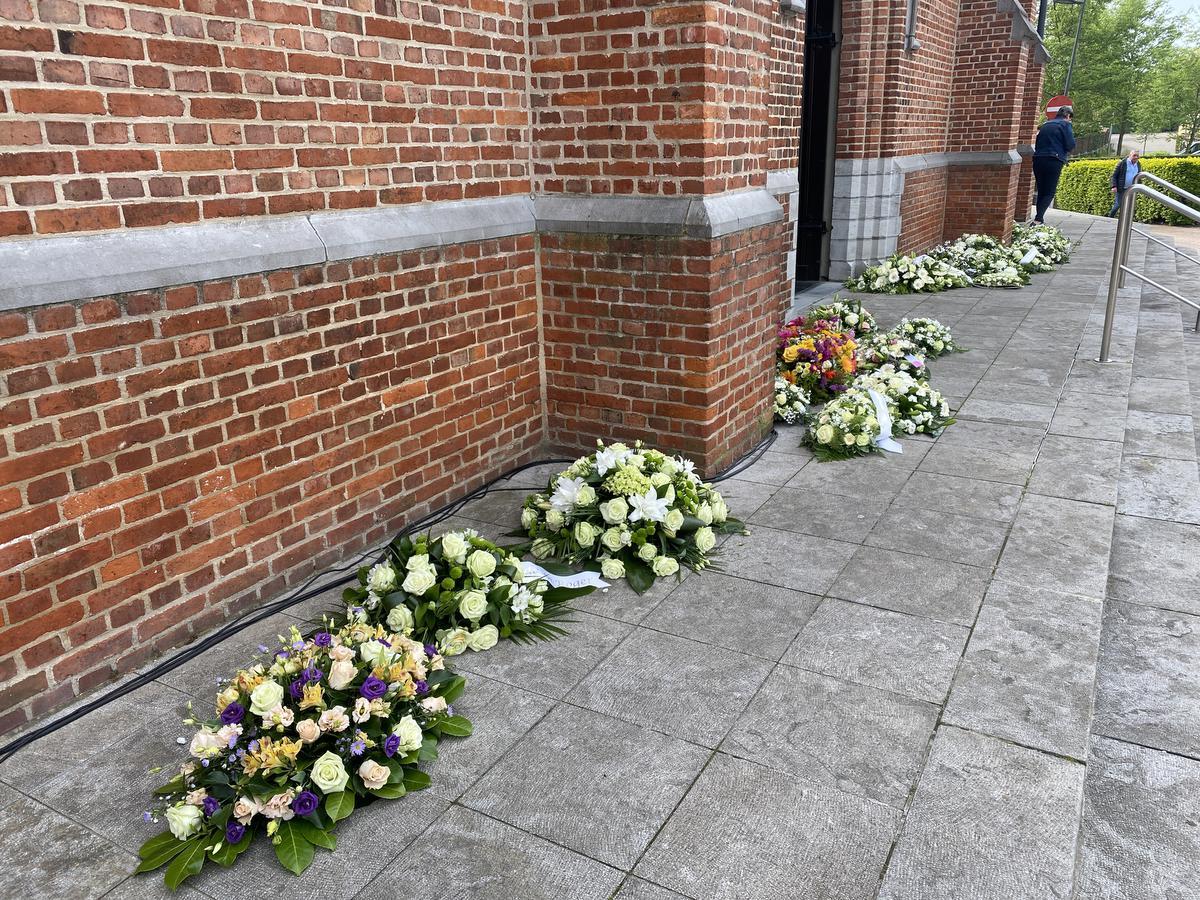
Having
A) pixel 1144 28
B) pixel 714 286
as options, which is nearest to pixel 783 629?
pixel 714 286

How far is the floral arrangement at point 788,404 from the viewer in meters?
5.82

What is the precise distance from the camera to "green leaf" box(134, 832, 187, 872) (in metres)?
2.23

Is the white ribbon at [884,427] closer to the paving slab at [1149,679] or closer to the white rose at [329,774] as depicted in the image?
the paving slab at [1149,679]

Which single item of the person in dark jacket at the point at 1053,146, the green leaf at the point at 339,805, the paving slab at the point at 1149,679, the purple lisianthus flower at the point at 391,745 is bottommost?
the paving slab at the point at 1149,679

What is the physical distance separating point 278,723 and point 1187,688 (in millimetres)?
3005

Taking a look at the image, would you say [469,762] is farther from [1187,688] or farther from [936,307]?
[936,307]

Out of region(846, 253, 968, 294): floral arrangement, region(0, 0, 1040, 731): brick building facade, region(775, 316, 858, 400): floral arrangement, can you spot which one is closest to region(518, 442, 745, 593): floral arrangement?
region(0, 0, 1040, 731): brick building facade

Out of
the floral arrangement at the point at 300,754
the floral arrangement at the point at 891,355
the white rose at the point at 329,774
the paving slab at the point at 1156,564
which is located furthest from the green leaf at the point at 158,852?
the floral arrangement at the point at 891,355

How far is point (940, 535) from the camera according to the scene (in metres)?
4.07

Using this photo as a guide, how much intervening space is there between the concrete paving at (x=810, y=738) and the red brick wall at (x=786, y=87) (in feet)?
12.0

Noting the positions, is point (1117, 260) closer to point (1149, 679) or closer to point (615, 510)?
point (1149, 679)

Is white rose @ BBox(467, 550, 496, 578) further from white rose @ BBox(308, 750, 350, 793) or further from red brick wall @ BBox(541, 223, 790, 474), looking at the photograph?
red brick wall @ BBox(541, 223, 790, 474)

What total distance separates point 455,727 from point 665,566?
4.20 ft

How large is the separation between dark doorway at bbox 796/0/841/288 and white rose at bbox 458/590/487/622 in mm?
7660
